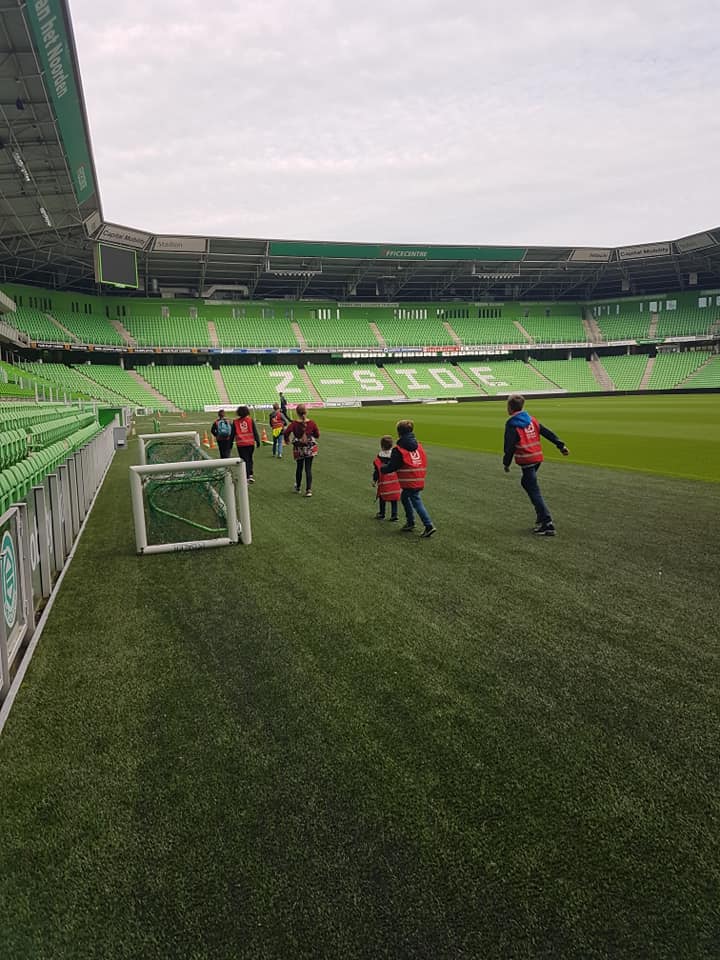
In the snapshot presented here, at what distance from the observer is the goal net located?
771cm

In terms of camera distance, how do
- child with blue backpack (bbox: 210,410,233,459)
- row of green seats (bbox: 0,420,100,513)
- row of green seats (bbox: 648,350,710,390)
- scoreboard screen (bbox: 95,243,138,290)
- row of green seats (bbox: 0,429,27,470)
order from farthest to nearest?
row of green seats (bbox: 648,350,710,390), scoreboard screen (bbox: 95,243,138,290), child with blue backpack (bbox: 210,410,233,459), row of green seats (bbox: 0,429,27,470), row of green seats (bbox: 0,420,100,513)

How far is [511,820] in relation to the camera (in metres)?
2.70

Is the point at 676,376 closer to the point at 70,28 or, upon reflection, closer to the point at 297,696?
the point at 70,28

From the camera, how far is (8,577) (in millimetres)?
4324

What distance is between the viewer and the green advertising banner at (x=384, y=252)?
55.8 metres

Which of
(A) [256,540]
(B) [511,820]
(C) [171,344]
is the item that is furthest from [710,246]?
(B) [511,820]

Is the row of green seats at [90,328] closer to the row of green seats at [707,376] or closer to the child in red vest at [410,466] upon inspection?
the child in red vest at [410,466]

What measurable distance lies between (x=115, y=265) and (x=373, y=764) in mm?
51592

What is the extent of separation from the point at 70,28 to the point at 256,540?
2295 cm

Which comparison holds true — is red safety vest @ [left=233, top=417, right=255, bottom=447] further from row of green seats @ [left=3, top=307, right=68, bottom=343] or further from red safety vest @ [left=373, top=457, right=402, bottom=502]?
row of green seats @ [left=3, top=307, right=68, bottom=343]

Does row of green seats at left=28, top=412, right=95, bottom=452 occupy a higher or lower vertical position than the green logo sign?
higher

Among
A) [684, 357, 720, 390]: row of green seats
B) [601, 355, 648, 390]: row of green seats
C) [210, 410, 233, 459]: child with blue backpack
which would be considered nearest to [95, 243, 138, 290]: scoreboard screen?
[210, 410, 233, 459]: child with blue backpack

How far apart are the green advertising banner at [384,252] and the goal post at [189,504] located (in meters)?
50.5

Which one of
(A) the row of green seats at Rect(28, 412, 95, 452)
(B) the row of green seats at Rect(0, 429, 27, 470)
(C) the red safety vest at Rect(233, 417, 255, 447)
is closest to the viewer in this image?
(B) the row of green seats at Rect(0, 429, 27, 470)
